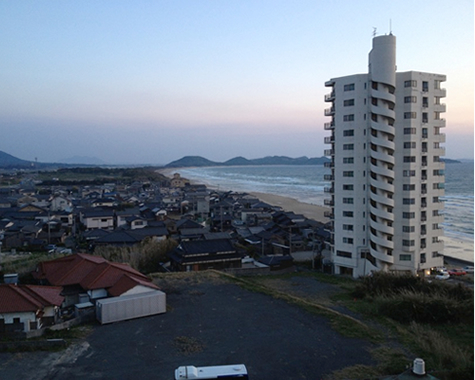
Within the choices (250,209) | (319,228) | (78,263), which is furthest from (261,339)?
(250,209)

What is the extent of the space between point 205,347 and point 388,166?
16.3 metres

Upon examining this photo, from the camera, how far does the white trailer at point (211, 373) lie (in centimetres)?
686

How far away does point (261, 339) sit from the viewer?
10.8 meters

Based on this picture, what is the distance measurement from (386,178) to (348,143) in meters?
2.87

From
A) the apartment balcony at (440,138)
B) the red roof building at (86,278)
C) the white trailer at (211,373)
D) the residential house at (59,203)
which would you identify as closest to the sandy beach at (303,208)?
the apartment balcony at (440,138)

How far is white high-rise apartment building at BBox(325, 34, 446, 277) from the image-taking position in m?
22.2

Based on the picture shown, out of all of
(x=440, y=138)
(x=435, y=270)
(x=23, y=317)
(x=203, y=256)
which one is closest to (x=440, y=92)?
(x=440, y=138)

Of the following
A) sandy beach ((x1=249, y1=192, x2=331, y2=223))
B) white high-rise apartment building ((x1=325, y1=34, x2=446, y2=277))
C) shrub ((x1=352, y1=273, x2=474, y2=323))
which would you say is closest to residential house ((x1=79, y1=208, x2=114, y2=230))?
white high-rise apartment building ((x1=325, y1=34, x2=446, y2=277))

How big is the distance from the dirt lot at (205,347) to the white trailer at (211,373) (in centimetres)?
166

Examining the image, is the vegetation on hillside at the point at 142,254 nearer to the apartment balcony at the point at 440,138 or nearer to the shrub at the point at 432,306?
the shrub at the point at 432,306

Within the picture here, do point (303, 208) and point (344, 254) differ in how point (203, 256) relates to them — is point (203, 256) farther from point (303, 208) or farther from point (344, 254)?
point (303, 208)

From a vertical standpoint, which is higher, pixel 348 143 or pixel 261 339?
pixel 348 143

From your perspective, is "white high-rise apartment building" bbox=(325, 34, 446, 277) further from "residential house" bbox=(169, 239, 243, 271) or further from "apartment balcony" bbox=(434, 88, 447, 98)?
"residential house" bbox=(169, 239, 243, 271)

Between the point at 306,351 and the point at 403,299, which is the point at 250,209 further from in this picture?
the point at 306,351
